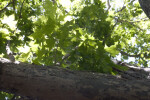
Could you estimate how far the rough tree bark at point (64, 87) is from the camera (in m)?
1.24

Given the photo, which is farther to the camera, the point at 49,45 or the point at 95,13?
the point at 95,13

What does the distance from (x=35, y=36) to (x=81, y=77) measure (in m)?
0.98

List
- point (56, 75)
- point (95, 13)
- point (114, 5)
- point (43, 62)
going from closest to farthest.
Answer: point (56, 75)
point (43, 62)
point (95, 13)
point (114, 5)

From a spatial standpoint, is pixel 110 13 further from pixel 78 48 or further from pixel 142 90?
pixel 142 90

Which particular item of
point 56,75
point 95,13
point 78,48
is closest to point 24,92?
point 56,75

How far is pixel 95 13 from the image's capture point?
4141mm

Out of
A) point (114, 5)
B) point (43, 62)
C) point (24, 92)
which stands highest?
point (114, 5)

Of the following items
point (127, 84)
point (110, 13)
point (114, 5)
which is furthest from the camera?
point (114, 5)

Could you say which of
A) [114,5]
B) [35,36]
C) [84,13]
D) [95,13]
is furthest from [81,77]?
[114,5]

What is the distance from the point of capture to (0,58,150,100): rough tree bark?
48.9 inches

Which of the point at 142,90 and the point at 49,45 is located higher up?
the point at 49,45

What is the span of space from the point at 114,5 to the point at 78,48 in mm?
7144

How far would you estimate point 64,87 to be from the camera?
1304mm

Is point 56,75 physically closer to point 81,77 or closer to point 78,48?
point 81,77
